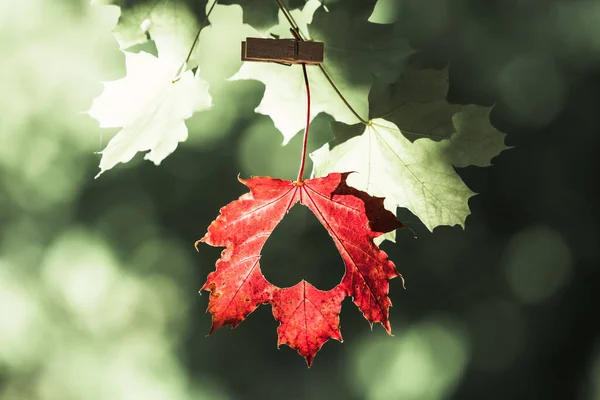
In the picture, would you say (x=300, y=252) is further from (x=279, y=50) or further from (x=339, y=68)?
(x=279, y=50)

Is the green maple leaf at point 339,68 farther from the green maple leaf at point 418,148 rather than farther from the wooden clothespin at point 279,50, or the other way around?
the wooden clothespin at point 279,50

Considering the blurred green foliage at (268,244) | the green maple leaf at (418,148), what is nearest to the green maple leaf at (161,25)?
the green maple leaf at (418,148)

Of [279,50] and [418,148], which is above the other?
[279,50]

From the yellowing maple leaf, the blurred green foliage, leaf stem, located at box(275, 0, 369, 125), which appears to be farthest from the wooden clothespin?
the blurred green foliage

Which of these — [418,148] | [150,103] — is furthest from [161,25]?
[418,148]

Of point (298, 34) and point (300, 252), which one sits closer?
point (298, 34)

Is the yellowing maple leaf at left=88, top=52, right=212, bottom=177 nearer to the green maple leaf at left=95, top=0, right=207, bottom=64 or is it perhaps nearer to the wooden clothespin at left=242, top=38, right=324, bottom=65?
the green maple leaf at left=95, top=0, right=207, bottom=64
